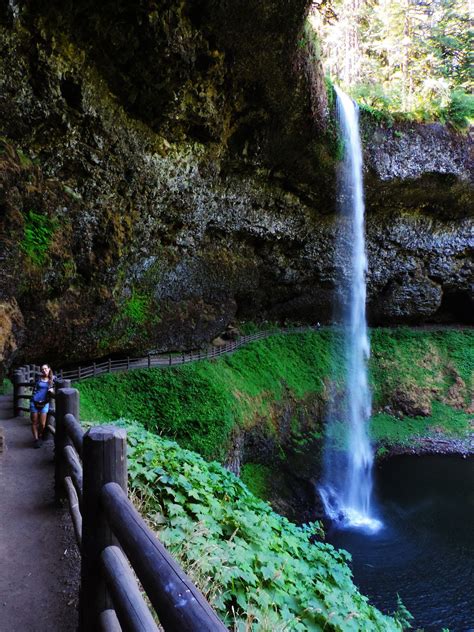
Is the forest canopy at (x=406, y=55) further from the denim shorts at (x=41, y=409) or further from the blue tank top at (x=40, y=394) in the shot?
the denim shorts at (x=41, y=409)

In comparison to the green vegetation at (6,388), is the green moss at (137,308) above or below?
above

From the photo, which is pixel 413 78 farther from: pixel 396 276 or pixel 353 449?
pixel 353 449

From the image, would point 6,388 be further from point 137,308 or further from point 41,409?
point 41,409

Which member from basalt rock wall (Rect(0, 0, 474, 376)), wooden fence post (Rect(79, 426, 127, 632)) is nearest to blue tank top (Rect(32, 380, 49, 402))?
basalt rock wall (Rect(0, 0, 474, 376))

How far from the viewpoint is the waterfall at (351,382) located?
44.2 ft

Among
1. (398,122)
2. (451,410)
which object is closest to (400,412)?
(451,410)

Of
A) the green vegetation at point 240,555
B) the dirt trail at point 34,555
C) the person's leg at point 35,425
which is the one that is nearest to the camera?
the dirt trail at point 34,555

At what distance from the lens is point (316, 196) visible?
723 inches

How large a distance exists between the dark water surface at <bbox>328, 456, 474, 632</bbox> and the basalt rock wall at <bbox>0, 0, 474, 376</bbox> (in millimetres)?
9231

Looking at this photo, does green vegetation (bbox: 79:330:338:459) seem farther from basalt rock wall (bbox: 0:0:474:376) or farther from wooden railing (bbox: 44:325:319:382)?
basalt rock wall (bbox: 0:0:474:376)

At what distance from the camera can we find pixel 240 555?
352 centimetres

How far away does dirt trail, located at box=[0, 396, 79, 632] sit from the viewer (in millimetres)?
2629

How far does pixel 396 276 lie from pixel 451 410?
25.1 feet

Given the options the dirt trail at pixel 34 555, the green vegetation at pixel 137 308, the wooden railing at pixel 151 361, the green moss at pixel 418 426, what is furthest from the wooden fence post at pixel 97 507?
the green moss at pixel 418 426
